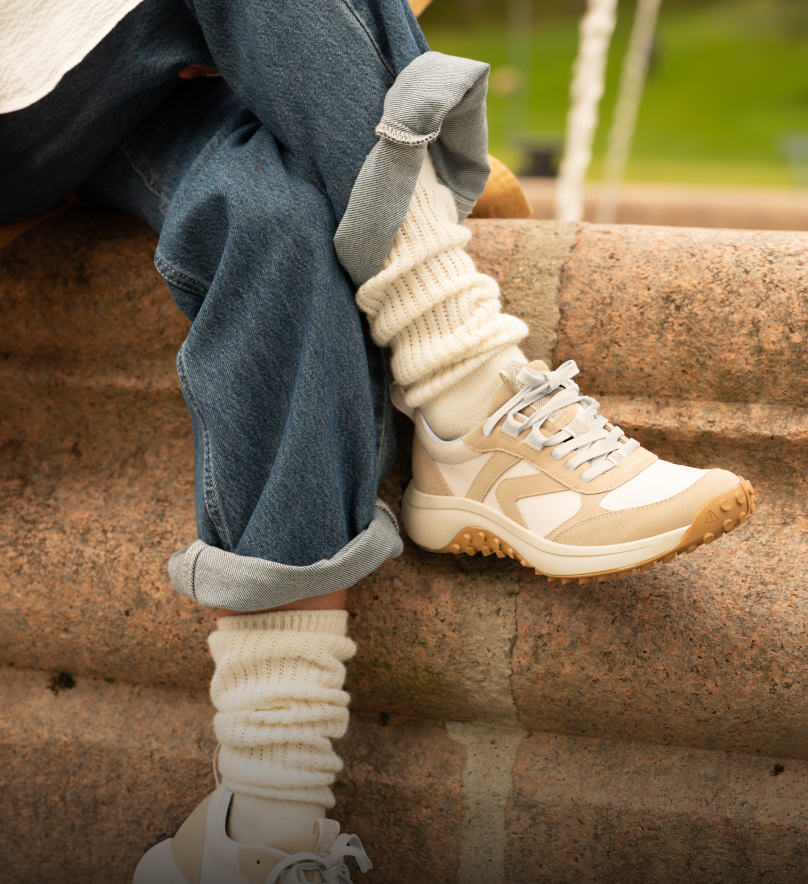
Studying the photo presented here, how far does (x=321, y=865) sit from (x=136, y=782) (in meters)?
0.28

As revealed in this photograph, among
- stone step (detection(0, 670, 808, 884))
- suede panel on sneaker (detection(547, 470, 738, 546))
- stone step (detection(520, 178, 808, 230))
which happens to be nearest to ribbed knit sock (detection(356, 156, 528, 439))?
suede panel on sneaker (detection(547, 470, 738, 546))

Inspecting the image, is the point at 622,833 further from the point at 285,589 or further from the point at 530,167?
the point at 530,167

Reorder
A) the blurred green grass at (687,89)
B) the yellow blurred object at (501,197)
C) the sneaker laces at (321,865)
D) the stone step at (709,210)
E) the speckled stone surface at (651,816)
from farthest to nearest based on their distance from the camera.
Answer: the blurred green grass at (687,89) → the stone step at (709,210) → the yellow blurred object at (501,197) → the speckled stone surface at (651,816) → the sneaker laces at (321,865)

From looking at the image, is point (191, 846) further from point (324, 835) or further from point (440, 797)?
point (440, 797)

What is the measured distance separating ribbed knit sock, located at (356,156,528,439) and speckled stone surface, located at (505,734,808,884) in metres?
0.34

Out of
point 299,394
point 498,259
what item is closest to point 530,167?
point 498,259

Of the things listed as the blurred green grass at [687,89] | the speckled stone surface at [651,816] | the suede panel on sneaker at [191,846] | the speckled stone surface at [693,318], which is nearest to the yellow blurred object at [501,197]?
the speckled stone surface at [693,318]

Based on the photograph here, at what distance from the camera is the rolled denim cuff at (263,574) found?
702 millimetres

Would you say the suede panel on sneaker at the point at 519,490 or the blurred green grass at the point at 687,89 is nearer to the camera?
the suede panel on sneaker at the point at 519,490

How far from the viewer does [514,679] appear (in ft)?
2.72

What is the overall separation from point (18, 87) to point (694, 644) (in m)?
0.76

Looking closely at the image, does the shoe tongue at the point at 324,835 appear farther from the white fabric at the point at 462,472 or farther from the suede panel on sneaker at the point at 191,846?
the white fabric at the point at 462,472

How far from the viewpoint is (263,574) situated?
699mm

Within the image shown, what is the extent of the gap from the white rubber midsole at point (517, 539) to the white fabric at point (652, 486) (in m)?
0.03
